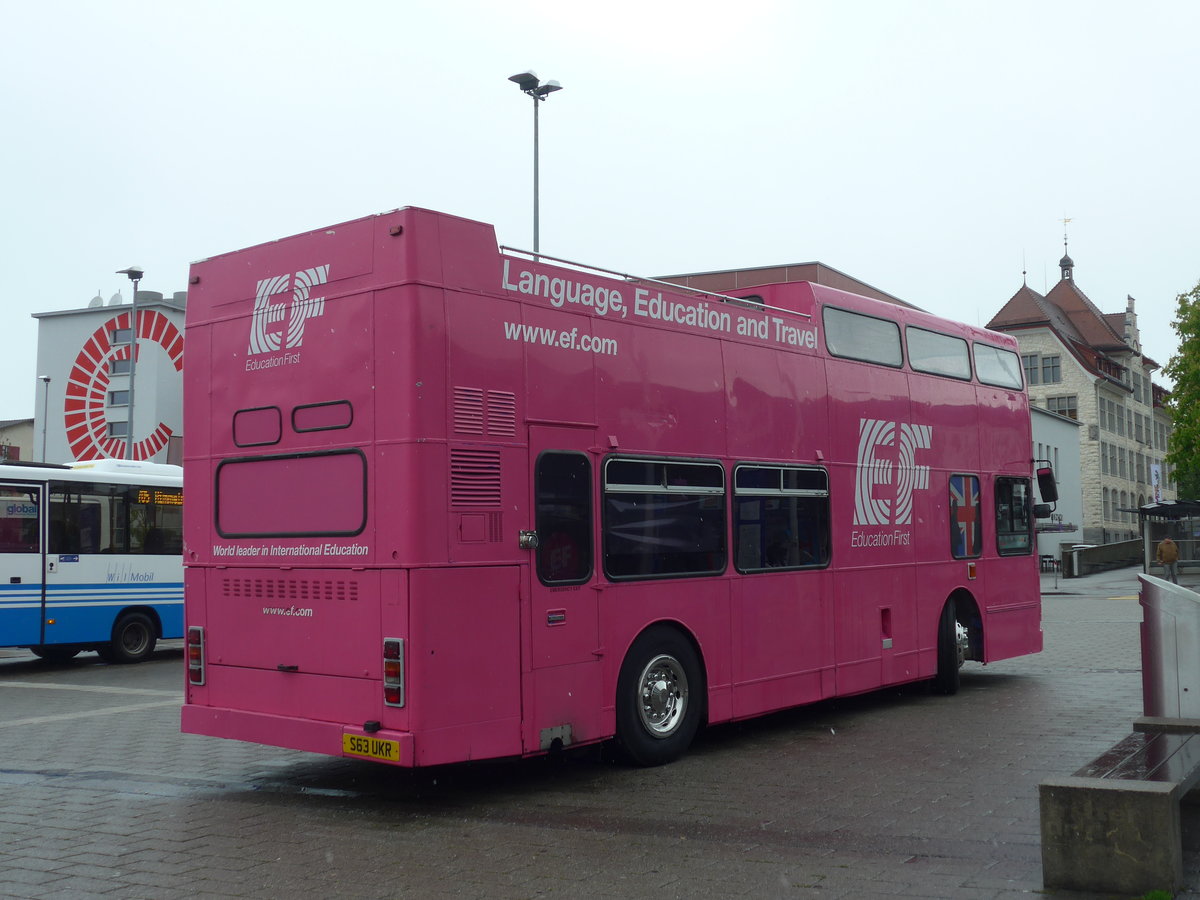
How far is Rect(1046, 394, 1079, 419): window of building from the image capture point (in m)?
80.8

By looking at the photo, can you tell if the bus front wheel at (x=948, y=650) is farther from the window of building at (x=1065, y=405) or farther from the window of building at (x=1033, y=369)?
the window of building at (x=1033, y=369)

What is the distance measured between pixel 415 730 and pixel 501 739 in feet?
2.23

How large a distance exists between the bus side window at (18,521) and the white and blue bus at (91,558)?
0.6 inches

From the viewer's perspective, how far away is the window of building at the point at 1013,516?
14.3 meters

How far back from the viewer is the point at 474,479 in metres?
7.96

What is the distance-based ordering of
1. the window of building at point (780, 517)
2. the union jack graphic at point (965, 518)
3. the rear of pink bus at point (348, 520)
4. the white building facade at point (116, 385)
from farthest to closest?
the white building facade at point (116, 385), the union jack graphic at point (965, 518), the window of building at point (780, 517), the rear of pink bus at point (348, 520)

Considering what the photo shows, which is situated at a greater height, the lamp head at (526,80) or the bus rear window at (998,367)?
the lamp head at (526,80)

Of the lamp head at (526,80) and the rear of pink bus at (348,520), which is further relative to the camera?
the lamp head at (526,80)

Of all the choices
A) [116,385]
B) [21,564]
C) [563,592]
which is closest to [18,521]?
[21,564]

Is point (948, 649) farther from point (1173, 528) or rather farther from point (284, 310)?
point (1173, 528)

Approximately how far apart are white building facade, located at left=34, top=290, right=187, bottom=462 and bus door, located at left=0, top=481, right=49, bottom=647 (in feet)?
69.9

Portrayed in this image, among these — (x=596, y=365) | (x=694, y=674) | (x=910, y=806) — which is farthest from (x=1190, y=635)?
(x=596, y=365)

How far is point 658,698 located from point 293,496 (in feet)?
9.98

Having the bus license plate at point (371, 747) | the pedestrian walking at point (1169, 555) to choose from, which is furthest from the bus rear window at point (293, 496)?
the pedestrian walking at point (1169, 555)
